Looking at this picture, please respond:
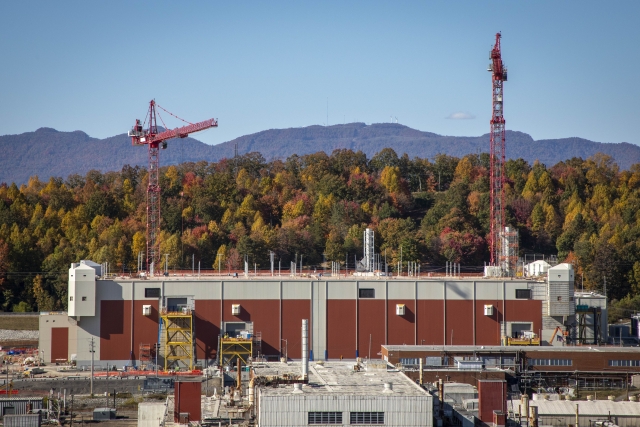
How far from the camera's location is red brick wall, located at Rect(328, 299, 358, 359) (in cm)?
5466

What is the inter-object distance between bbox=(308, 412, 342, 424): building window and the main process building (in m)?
21.9

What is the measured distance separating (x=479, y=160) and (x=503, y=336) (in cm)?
7318

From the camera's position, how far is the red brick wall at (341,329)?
2152 inches

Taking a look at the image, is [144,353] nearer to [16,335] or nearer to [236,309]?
[236,309]

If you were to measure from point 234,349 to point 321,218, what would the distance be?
48200 mm

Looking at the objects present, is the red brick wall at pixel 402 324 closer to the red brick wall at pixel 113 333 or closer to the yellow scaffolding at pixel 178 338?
the yellow scaffolding at pixel 178 338

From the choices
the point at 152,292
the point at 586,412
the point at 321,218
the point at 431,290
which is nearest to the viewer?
the point at 586,412

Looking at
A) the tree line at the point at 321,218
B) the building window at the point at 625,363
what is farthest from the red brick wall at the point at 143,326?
the tree line at the point at 321,218

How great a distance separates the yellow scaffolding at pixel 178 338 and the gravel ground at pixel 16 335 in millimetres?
19021

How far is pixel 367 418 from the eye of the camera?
32.5 metres

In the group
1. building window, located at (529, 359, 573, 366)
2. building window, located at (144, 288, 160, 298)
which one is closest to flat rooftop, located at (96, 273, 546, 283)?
building window, located at (144, 288, 160, 298)

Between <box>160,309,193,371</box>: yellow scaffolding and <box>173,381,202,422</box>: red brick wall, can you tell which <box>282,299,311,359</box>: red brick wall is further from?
<box>173,381,202,422</box>: red brick wall

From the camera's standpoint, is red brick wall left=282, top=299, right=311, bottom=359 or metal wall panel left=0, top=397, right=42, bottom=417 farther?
red brick wall left=282, top=299, right=311, bottom=359

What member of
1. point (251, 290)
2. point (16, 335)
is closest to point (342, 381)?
point (251, 290)
